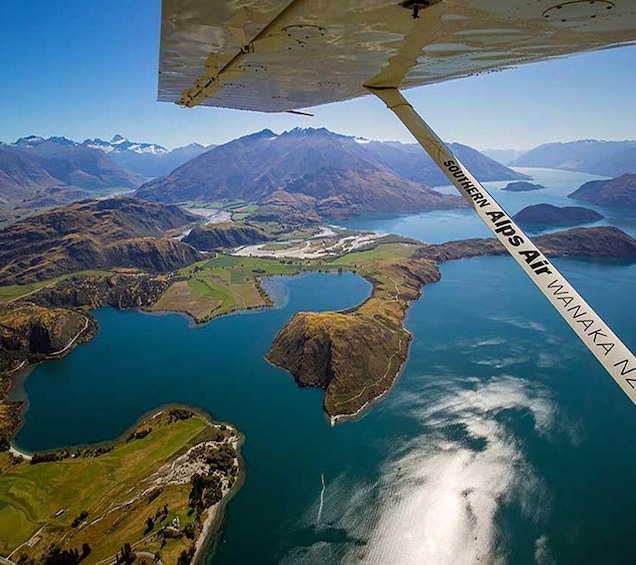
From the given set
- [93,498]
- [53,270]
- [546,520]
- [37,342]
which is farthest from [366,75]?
[53,270]

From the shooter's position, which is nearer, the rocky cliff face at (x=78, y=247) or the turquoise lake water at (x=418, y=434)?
the turquoise lake water at (x=418, y=434)

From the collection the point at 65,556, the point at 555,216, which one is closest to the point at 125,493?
the point at 65,556

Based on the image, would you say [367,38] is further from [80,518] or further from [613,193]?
[613,193]

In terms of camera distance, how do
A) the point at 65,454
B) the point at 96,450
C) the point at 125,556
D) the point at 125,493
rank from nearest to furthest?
the point at 125,556 → the point at 125,493 → the point at 65,454 → the point at 96,450

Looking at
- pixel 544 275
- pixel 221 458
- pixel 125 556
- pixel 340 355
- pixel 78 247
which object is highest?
pixel 544 275

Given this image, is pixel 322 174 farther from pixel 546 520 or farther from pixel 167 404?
pixel 546 520

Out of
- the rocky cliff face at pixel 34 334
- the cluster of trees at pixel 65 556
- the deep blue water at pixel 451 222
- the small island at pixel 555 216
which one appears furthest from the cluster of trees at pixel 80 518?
the small island at pixel 555 216

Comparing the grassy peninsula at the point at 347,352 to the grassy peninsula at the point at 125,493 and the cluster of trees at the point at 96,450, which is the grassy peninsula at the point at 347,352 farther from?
the cluster of trees at the point at 96,450
